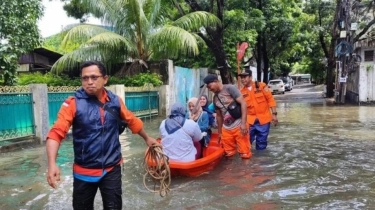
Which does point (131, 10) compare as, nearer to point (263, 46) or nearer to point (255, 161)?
point (255, 161)

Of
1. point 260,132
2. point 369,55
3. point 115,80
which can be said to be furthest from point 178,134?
point 369,55

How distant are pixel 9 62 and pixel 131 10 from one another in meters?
5.87

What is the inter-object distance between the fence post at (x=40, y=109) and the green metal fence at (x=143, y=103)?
14.8 ft

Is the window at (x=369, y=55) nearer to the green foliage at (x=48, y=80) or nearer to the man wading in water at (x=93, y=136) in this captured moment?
the green foliage at (x=48, y=80)

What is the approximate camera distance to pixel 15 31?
1154cm

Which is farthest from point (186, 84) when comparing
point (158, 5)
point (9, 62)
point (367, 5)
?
point (367, 5)

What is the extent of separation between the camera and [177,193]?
5.64m

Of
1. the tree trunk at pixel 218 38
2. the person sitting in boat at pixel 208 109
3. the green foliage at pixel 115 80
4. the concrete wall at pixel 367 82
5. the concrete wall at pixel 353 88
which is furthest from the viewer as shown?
the concrete wall at pixel 353 88

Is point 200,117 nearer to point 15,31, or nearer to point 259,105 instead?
point 259,105

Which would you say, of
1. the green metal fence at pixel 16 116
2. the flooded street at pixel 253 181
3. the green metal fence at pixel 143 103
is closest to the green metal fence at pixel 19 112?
the green metal fence at pixel 16 116

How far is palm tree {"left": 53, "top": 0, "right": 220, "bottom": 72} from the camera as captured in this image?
612 inches

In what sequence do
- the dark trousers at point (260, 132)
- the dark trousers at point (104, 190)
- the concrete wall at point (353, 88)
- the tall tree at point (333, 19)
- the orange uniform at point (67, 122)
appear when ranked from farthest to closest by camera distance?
the concrete wall at point (353, 88) → the tall tree at point (333, 19) → the dark trousers at point (260, 132) → the dark trousers at point (104, 190) → the orange uniform at point (67, 122)

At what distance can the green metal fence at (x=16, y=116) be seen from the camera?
31.4 ft

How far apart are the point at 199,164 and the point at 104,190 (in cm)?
285
